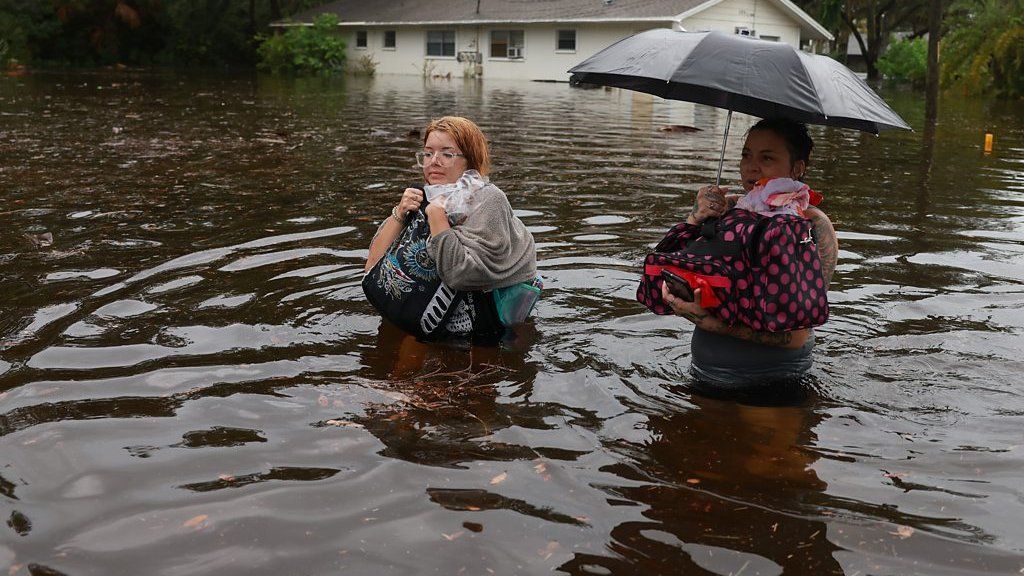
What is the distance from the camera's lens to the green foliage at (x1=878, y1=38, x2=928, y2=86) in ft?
130

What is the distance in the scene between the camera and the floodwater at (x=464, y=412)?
131 inches

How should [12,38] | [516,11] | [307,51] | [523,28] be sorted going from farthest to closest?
[307,51] < [12,38] < [516,11] < [523,28]

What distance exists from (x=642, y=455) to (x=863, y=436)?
43.2 inches

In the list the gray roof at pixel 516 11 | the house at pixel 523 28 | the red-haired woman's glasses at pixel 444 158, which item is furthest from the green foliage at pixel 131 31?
the red-haired woman's glasses at pixel 444 158

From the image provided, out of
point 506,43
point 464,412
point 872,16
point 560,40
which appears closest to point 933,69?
point 464,412

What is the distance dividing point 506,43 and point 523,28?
1284 mm

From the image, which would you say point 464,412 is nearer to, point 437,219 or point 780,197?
point 437,219

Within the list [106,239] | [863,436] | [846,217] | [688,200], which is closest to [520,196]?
[688,200]

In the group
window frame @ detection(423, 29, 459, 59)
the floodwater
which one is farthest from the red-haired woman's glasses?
window frame @ detection(423, 29, 459, 59)

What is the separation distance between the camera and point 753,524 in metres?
3.52

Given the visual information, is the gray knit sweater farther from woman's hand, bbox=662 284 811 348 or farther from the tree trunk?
the tree trunk

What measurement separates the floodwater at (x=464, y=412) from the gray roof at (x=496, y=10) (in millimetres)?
27425

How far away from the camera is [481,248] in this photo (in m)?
5.01

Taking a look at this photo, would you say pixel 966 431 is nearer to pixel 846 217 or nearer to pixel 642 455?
pixel 642 455
